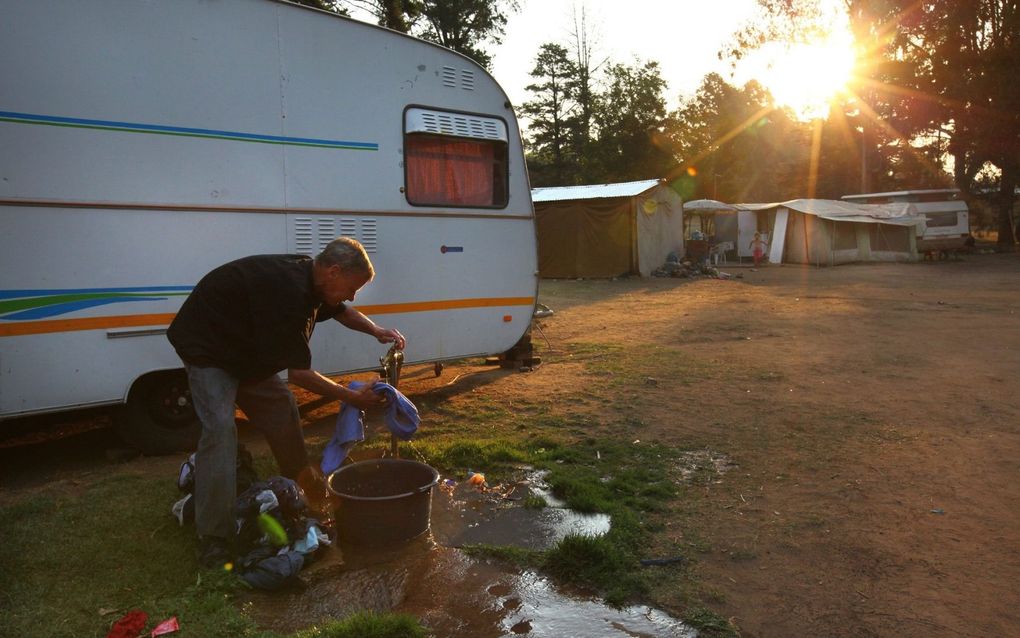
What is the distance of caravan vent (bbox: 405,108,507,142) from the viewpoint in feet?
21.1

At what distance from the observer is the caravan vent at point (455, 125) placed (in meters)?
6.42

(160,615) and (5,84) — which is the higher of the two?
(5,84)

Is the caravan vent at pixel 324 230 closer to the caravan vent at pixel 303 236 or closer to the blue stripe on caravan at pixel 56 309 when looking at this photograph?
the caravan vent at pixel 303 236

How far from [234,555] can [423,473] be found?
1062 mm

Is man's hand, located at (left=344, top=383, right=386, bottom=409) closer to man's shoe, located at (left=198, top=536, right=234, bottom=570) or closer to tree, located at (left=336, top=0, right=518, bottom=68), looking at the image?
man's shoe, located at (left=198, top=536, right=234, bottom=570)

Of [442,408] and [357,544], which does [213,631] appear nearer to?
[357,544]

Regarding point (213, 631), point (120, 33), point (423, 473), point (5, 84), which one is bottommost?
point (213, 631)

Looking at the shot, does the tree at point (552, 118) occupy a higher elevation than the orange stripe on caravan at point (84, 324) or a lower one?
higher

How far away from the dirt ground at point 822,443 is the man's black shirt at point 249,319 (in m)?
1.93

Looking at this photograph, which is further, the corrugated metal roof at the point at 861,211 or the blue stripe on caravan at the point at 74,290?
the corrugated metal roof at the point at 861,211

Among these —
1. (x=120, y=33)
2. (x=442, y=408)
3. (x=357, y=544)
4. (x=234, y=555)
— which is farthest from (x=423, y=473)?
(x=120, y=33)

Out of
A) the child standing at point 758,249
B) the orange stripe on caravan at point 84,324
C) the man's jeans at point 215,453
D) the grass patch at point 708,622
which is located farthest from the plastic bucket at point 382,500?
the child standing at point 758,249

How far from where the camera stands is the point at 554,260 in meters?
23.2

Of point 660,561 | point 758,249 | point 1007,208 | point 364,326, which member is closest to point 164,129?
point 364,326
